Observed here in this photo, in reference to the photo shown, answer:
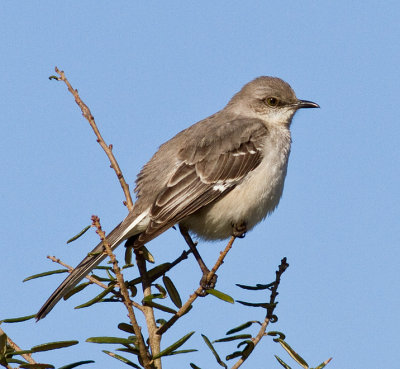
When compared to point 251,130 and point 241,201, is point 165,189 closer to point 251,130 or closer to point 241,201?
point 241,201

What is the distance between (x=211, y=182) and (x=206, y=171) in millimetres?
135

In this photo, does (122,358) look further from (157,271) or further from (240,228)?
(240,228)

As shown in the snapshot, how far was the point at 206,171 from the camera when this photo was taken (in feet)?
20.3

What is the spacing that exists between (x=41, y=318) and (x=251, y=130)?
10.7ft

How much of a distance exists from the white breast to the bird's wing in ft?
0.29

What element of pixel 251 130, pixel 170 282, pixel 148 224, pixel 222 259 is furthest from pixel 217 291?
pixel 251 130

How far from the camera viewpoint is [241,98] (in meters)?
7.70

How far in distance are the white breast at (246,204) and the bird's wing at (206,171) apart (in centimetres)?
9

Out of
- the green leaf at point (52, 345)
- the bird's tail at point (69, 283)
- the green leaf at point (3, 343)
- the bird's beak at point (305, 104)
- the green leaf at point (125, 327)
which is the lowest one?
the green leaf at point (52, 345)

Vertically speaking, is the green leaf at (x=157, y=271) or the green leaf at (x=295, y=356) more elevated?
the green leaf at (x=157, y=271)

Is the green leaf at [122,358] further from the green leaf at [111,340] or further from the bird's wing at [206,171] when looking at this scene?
the bird's wing at [206,171]

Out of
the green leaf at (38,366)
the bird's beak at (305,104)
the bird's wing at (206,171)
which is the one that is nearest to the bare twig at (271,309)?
the green leaf at (38,366)

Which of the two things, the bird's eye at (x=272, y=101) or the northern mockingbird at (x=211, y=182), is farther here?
the bird's eye at (x=272, y=101)

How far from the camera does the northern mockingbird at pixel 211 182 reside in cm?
582
